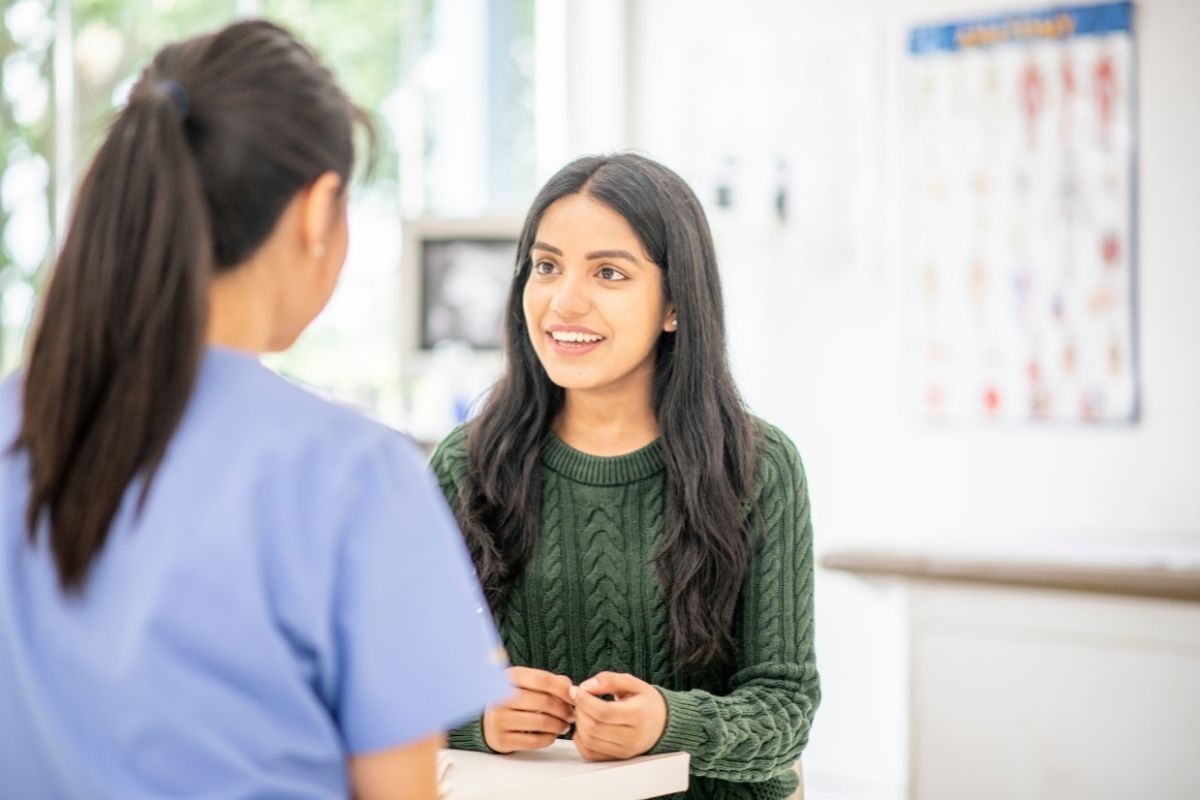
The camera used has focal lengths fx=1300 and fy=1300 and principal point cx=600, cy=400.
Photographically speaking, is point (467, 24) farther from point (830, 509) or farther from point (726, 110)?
point (830, 509)

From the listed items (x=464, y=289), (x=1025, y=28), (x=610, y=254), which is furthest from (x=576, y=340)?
(x=1025, y=28)

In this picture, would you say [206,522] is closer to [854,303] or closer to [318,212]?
[318,212]

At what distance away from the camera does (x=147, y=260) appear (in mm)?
884

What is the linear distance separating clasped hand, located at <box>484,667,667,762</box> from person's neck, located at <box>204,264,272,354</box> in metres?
0.61

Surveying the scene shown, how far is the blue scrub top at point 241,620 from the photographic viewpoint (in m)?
0.85

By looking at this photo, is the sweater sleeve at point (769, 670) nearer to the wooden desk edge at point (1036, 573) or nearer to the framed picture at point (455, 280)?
the wooden desk edge at point (1036, 573)

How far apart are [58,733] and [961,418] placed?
3.24 metres

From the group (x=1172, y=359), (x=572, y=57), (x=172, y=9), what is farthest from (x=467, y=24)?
(x=1172, y=359)

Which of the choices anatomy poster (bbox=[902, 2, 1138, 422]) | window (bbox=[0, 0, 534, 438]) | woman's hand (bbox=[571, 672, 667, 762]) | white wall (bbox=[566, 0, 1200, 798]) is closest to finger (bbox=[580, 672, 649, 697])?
woman's hand (bbox=[571, 672, 667, 762])

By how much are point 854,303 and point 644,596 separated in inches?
95.8

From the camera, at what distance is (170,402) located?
88 cm

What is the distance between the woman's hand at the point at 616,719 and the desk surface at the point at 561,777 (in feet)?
0.05

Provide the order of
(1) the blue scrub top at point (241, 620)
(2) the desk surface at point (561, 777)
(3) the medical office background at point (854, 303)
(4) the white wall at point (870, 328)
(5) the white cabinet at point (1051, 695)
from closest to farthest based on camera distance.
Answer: (1) the blue scrub top at point (241, 620) < (2) the desk surface at point (561, 777) < (5) the white cabinet at point (1051, 695) < (3) the medical office background at point (854, 303) < (4) the white wall at point (870, 328)

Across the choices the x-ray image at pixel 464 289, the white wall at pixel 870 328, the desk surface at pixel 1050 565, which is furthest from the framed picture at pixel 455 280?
the desk surface at pixel 1050 565
